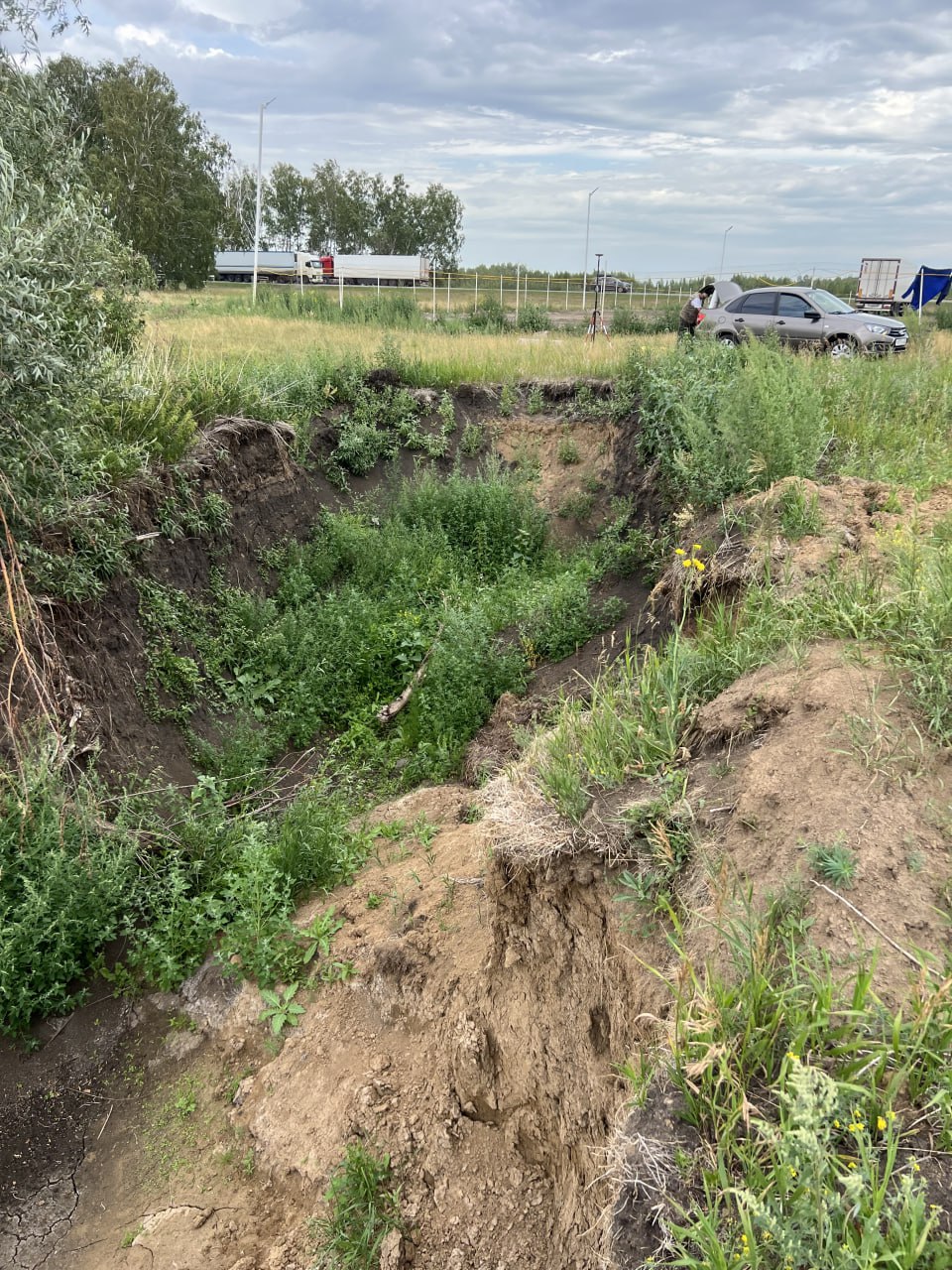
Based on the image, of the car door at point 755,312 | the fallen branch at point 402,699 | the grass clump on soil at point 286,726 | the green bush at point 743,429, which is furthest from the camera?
the car door at point 755,312

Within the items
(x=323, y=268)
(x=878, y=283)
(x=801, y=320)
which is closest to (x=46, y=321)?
(x=801, y=320)

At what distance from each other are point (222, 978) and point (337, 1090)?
3.48 ft

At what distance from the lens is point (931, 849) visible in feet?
8.10

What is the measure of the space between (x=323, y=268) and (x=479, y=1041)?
44990 millimetres

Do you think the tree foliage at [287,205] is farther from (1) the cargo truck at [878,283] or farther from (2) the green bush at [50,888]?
(2) the green bush at [50,888]

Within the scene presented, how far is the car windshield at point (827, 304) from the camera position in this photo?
585 inches

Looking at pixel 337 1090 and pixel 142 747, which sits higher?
pixel 142 747

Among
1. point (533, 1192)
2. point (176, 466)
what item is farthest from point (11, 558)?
point (533, 1192)

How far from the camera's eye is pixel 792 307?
49.4ft

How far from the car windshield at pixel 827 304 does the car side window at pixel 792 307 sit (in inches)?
6.9

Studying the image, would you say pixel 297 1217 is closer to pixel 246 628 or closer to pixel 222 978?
pixel 222 978

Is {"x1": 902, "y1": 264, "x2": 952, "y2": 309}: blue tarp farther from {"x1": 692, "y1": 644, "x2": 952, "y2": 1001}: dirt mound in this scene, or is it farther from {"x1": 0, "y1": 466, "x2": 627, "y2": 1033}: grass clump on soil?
{"x1": 692, "y1": 644, "x2": 952, "y2": 1001}: dirt mound

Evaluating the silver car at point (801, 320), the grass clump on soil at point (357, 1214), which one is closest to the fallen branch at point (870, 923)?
the grass clump on soil at point (357, 1214)

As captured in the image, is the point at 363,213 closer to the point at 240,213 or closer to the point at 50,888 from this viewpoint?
the point at 240,213
